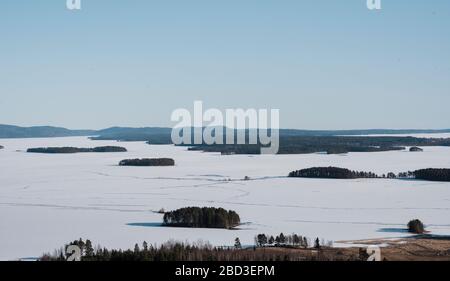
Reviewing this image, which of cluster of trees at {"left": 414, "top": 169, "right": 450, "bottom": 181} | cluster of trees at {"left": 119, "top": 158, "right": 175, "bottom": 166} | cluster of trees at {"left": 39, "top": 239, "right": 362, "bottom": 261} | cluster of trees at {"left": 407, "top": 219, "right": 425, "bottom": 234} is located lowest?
cluster of trees at {"left": 39, "top": 239, "right": 362, "bottom": 261}

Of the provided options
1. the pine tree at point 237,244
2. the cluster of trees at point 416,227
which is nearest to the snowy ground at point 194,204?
the cluster of trees at point 416,227

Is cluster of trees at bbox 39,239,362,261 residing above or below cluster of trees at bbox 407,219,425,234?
below

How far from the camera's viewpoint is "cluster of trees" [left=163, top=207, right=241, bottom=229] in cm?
2520

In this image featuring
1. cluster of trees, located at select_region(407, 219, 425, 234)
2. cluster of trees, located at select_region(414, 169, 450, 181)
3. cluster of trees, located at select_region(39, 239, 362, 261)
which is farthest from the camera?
cluster of trees, located at select_region(414, 169, 450, 181)

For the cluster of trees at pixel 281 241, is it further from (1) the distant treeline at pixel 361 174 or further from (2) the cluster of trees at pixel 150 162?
(2) the cluster of trees at pixel 150 162

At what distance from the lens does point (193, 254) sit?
17391mm

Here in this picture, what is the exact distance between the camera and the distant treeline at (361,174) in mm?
47969

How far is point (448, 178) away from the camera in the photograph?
154 ft

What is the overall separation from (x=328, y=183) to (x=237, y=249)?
26.4 metres

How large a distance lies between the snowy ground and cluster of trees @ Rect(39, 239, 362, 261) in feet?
5.03

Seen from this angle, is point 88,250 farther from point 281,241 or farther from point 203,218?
point 203,218

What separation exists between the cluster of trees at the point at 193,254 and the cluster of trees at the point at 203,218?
554cm

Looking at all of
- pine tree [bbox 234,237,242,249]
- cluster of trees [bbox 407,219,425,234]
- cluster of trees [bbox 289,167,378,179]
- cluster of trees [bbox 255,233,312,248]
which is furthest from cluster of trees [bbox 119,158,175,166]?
pine tree [bbox 234,237,242,249]

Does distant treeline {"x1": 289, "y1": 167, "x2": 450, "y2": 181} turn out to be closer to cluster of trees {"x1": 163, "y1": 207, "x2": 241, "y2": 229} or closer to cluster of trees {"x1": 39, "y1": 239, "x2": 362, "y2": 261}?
cluster of trees {"x1": 163, "y1": 207, "x2": 241, "y2": 229}
